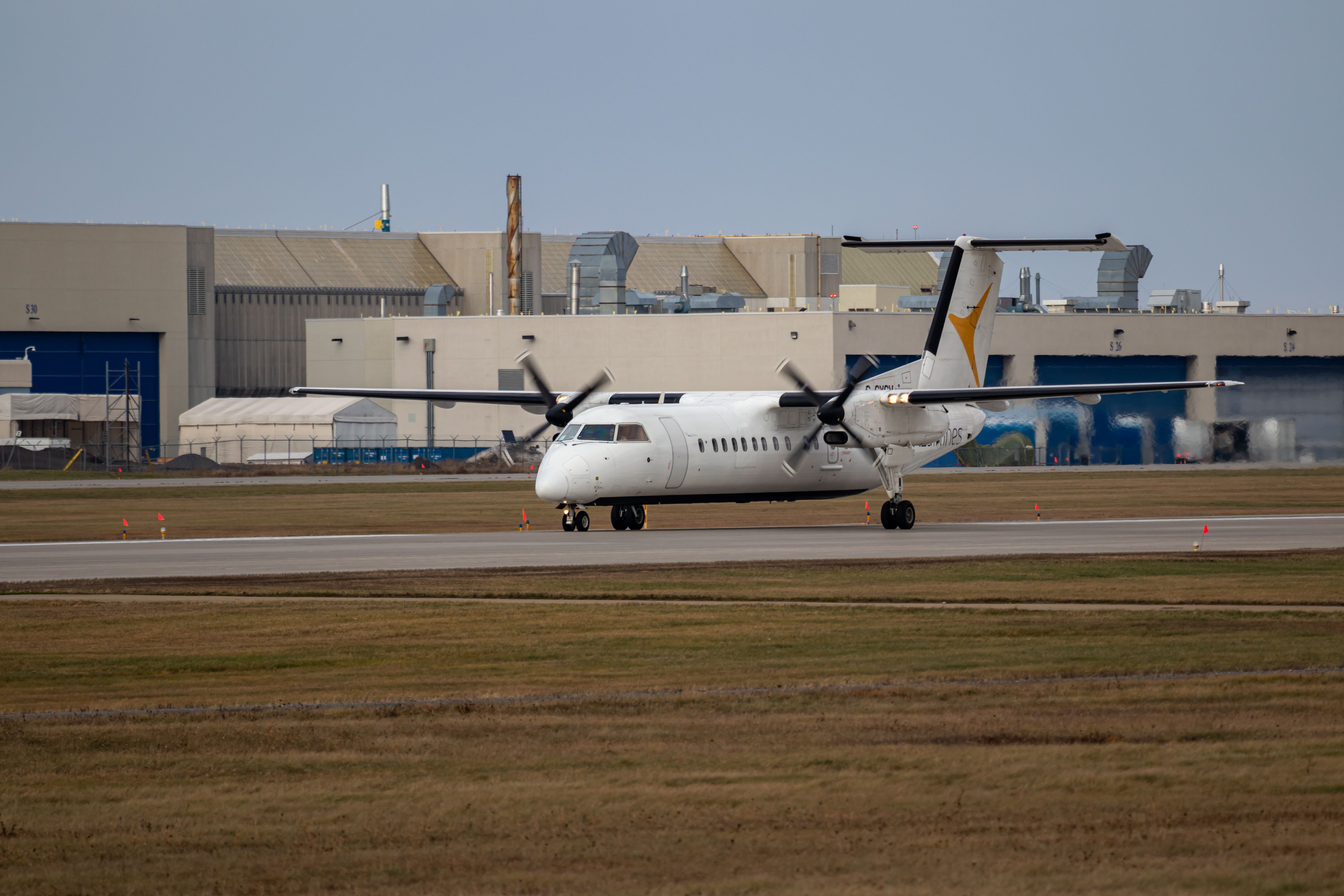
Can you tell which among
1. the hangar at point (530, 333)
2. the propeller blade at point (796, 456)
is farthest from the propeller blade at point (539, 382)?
the hangar at point (530, 333)

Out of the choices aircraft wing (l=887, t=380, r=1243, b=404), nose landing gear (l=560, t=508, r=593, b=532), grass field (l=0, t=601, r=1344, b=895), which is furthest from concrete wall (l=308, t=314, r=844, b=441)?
grass field (l=0, t=601, r=1344, b=895)

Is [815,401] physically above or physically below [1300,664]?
above

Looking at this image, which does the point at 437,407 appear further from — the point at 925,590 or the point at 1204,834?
the point at 1204,834

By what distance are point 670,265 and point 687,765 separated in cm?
10489

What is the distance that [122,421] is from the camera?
8712 centimetres

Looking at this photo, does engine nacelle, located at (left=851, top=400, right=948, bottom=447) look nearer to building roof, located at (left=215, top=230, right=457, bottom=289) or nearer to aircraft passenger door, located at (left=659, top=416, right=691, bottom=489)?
aircraft passenger door, located at (left=659, top=416, right=691, bottom=489)

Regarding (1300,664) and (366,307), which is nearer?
(1300,664)

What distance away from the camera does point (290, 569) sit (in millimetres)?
26938

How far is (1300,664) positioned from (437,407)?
7733 cm

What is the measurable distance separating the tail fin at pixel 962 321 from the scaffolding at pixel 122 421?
172 ft

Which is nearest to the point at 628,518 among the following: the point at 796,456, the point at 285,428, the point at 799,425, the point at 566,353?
the point at 796,456

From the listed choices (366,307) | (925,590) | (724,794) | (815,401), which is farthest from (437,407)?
(724,794)

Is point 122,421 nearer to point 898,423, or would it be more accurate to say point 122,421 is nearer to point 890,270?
point 898,423

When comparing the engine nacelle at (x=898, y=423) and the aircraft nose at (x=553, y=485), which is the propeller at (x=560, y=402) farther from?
the engine nacelle at (x=898, y=423)
